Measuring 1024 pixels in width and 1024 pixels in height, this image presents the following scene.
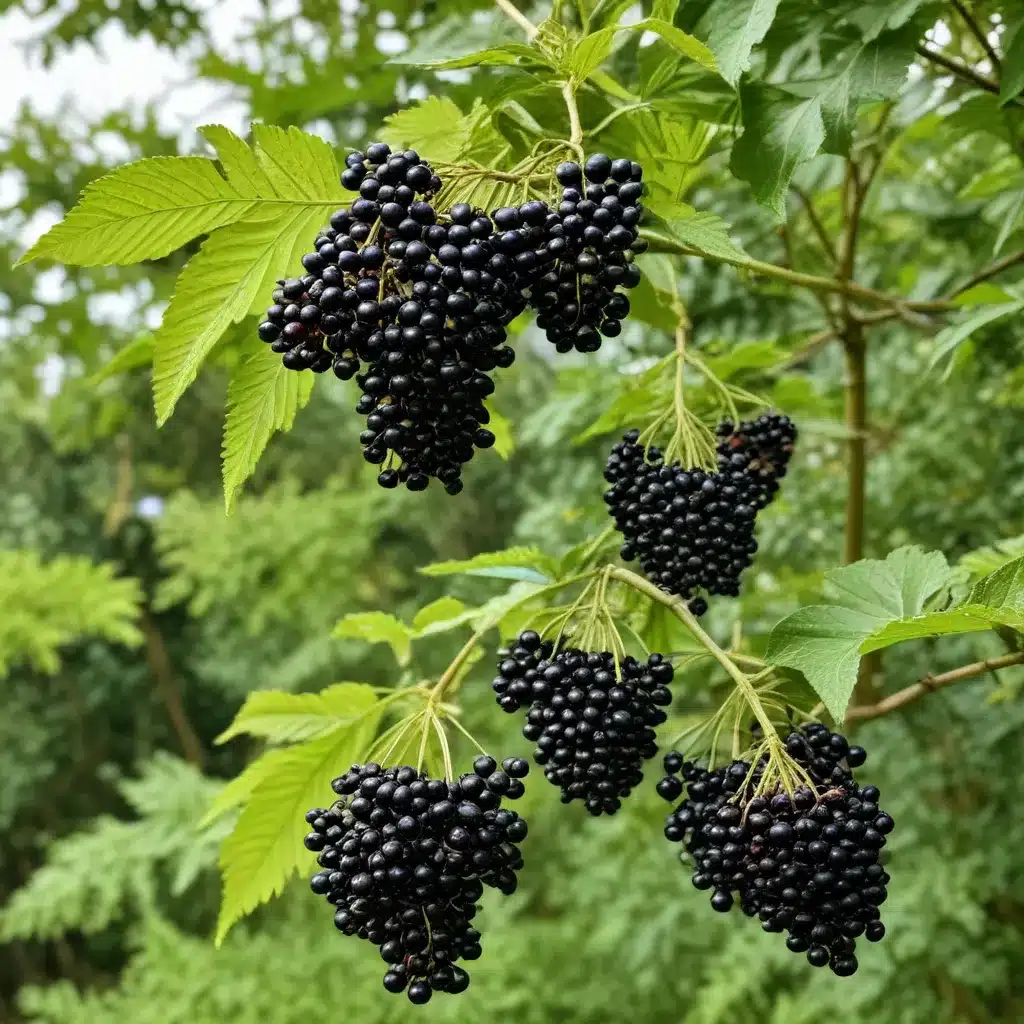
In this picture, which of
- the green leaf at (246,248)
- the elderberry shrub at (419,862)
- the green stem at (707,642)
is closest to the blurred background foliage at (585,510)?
the green leaf at (246,248)

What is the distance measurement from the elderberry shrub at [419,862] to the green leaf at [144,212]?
529mm

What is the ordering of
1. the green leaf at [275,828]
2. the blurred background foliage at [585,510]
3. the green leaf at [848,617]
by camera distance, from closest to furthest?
1. the green leaf at [848,617]
2. the green leaf at [275,828]
3. the blurred background foliage at [585,510]

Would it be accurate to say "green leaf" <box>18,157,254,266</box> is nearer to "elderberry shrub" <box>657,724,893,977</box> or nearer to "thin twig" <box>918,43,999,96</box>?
"elderberry shrub" <box>657,724,893,977</box>

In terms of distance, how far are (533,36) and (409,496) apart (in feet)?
20.2

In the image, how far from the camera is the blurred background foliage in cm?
185

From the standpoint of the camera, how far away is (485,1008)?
492cm

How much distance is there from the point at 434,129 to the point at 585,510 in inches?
29.9

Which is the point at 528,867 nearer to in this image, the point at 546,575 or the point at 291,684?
the point at 291,684

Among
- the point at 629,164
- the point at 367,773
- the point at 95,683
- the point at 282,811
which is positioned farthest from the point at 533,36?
the point at 95,683

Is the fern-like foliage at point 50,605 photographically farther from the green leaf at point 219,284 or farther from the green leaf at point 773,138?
the green leaf at point 773,138

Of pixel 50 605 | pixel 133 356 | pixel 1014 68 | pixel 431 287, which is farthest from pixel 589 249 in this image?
pixel 50 605

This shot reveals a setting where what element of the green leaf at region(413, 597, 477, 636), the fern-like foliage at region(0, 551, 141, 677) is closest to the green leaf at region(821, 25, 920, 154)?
the green leaf at region(413, 597, 477, 636)

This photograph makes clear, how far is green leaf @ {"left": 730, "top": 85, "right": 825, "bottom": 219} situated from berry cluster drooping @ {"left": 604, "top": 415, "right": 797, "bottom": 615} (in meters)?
0.34

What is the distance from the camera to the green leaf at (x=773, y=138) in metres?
1.12
